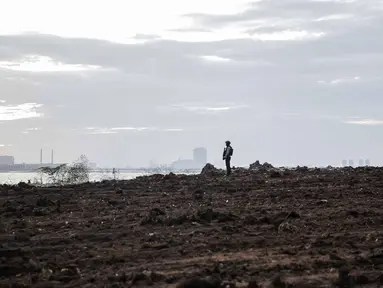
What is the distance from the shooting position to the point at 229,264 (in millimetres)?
9664

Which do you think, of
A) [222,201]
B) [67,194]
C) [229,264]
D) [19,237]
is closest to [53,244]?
[19,237]

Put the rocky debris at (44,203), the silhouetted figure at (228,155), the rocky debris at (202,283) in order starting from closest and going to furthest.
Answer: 1. the rocky debris at (202,283)
2. the rocky debris at (44,203)
3. the silhouetted figure at (228,155)

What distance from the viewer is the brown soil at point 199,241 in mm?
8992

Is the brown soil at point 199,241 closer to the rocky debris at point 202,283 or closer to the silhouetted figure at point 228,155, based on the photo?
the rocky debris at point 202,283

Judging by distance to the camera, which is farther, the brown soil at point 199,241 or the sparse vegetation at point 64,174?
the sparse vegetation at point 64,174

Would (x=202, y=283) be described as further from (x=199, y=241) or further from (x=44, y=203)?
(x=44, y=203)

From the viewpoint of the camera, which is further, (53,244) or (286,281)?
(53,244)

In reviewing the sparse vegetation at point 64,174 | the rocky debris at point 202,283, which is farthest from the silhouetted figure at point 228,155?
the rocky debris at point 202,283

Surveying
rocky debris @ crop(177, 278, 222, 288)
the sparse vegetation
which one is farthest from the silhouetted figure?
rocky debris @ crop(177, 278, 222, 288)

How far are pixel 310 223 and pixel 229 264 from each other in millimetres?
4463

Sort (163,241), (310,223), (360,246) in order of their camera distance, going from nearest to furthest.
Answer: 1. (360,246)
2. (163,241)
3. (310,223)

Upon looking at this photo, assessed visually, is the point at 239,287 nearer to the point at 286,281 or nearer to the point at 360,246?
the point at 286,281

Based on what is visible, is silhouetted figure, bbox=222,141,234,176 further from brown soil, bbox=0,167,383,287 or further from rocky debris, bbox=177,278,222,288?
rocky debris, bbox=177,278,222,288

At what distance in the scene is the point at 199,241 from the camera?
11.8 meters
